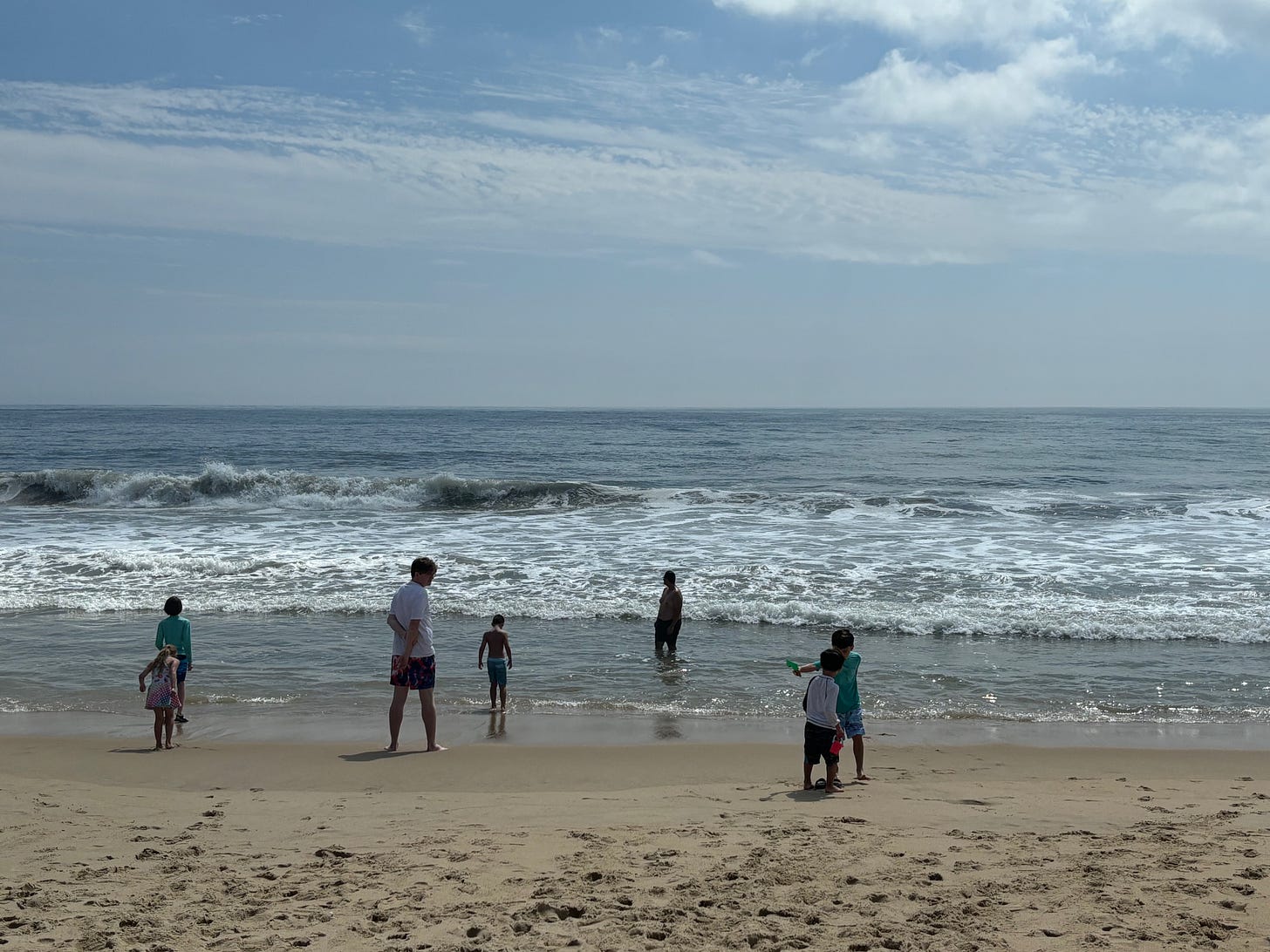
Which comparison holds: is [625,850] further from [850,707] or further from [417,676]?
[417,676]

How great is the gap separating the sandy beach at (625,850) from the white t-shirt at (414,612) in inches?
34.4

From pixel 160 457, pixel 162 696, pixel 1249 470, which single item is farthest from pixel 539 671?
pixel 160 457

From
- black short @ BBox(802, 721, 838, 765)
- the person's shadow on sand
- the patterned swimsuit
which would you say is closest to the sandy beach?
the person's shadow on sand

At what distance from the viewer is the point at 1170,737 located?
859 centimetres

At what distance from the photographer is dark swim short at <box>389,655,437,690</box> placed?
8.22 m

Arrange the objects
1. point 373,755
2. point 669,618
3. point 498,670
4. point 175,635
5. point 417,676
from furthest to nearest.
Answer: point 669,618, point 498,670, point 175,635, point 417,676, point 373,755

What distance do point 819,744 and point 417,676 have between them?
339cm

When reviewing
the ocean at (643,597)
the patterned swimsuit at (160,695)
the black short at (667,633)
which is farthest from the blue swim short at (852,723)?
the patterned swimsuit at (160,695)

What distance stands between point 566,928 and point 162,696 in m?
5.19

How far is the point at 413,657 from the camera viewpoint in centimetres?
823

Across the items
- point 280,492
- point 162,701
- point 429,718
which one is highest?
point 280,492

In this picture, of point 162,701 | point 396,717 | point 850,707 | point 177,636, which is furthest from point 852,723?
point 177,636

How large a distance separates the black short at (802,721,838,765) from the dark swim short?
3.18 m

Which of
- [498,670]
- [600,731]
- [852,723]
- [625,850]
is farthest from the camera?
[498,670]
